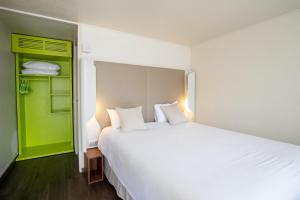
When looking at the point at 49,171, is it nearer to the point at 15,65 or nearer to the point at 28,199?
the point at 28,199

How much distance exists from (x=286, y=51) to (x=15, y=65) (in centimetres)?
430

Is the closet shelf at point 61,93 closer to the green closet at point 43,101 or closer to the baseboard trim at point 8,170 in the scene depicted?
the green closet at point 43,101

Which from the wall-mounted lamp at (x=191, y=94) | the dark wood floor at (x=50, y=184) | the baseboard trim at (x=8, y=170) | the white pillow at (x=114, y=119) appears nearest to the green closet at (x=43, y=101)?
the baseboard trim at (x=8, y=170)

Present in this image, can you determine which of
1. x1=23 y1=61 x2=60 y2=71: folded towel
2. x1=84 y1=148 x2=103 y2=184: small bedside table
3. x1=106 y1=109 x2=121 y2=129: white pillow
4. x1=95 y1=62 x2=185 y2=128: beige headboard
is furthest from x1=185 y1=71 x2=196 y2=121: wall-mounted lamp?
x1=23 y1=61 x2=60 y2=71: folded towel

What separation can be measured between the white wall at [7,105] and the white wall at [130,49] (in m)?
1.16

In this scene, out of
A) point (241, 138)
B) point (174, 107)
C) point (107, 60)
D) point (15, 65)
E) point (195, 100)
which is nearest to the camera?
point (241, 138)

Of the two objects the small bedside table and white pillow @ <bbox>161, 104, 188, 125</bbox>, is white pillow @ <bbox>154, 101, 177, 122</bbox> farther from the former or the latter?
the small bedside table

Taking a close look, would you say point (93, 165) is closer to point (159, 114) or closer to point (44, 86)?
point (159, 114)

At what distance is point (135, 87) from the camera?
114 inches

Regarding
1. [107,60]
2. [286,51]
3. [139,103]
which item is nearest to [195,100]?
[139,103]


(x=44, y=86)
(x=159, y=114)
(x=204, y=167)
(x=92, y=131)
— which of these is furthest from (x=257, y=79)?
(x=44, y=86)

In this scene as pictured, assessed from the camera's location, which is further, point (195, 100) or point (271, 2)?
point (195, 100)

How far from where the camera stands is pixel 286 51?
6.97 ft

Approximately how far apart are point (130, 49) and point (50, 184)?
7.84ft
